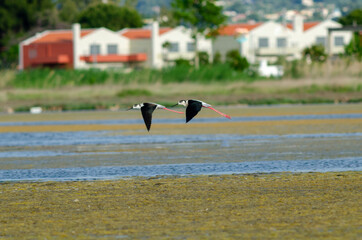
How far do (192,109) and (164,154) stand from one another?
6400 millimetres

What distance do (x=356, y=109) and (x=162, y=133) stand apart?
407 inches

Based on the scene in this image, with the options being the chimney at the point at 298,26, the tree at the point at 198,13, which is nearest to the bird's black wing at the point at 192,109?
the tree at the point at 198,13

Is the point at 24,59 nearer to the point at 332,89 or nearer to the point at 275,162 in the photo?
the point at 332,89

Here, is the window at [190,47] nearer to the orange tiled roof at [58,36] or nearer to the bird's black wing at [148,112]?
the orange tiled roof at [58,36]

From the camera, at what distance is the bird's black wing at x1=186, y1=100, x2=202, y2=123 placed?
9.91m

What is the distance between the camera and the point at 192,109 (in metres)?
9.99

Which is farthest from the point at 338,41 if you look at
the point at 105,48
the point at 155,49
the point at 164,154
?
the point at 164,154

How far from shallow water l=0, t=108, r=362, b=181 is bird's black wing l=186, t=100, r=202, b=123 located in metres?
3.38

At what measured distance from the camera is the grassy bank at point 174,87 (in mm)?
35281

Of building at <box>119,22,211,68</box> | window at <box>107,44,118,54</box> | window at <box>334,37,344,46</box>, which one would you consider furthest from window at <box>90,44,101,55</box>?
window at <box>334,37,344,46</box>

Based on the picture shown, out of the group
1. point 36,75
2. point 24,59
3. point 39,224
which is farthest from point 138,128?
point 24,59

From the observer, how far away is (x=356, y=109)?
29.6 meters

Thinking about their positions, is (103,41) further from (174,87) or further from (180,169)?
(180,169)

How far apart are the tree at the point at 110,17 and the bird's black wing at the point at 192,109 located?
10808 cm
